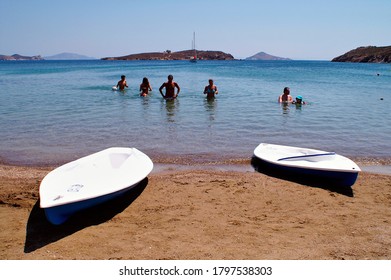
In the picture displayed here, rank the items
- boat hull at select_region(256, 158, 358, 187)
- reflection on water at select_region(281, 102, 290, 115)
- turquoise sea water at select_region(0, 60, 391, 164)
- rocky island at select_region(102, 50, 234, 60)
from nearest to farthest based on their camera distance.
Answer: boat hull at select_region(256, 158, 358, 187), turquoise sea water at select_region(0, 60, 391, 164), reflection on water at select_region(281, 102, 290, 115), rocky island at select_region(102, 50, 234, 60)

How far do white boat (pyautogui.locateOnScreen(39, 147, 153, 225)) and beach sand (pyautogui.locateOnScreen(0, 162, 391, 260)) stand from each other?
1.10 feet

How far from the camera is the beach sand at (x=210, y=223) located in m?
3.88

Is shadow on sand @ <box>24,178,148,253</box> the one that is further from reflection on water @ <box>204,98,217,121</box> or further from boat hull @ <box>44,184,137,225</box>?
reflection on water @ <box>204,98,217,121</box>

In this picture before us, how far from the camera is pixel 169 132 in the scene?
9930 millimetres

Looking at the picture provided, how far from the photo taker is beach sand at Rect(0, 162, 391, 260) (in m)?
3.88

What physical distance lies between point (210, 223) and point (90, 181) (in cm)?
203

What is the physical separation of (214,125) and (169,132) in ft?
5.80

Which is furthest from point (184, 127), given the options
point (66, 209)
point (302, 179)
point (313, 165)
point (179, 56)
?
point (179, 56)

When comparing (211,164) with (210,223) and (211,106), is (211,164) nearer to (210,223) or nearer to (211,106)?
(210,223)

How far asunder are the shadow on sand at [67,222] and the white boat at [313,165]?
2968 mm

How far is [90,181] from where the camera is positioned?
5.07 meters

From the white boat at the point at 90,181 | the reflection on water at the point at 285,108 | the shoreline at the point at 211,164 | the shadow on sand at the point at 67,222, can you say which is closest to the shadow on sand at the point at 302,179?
the shoreline at the point at 211,164

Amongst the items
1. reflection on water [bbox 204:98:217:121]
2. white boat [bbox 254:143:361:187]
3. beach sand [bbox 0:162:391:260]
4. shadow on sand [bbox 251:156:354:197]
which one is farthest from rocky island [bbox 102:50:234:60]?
beach sand [bbox 0:162:391:260]
